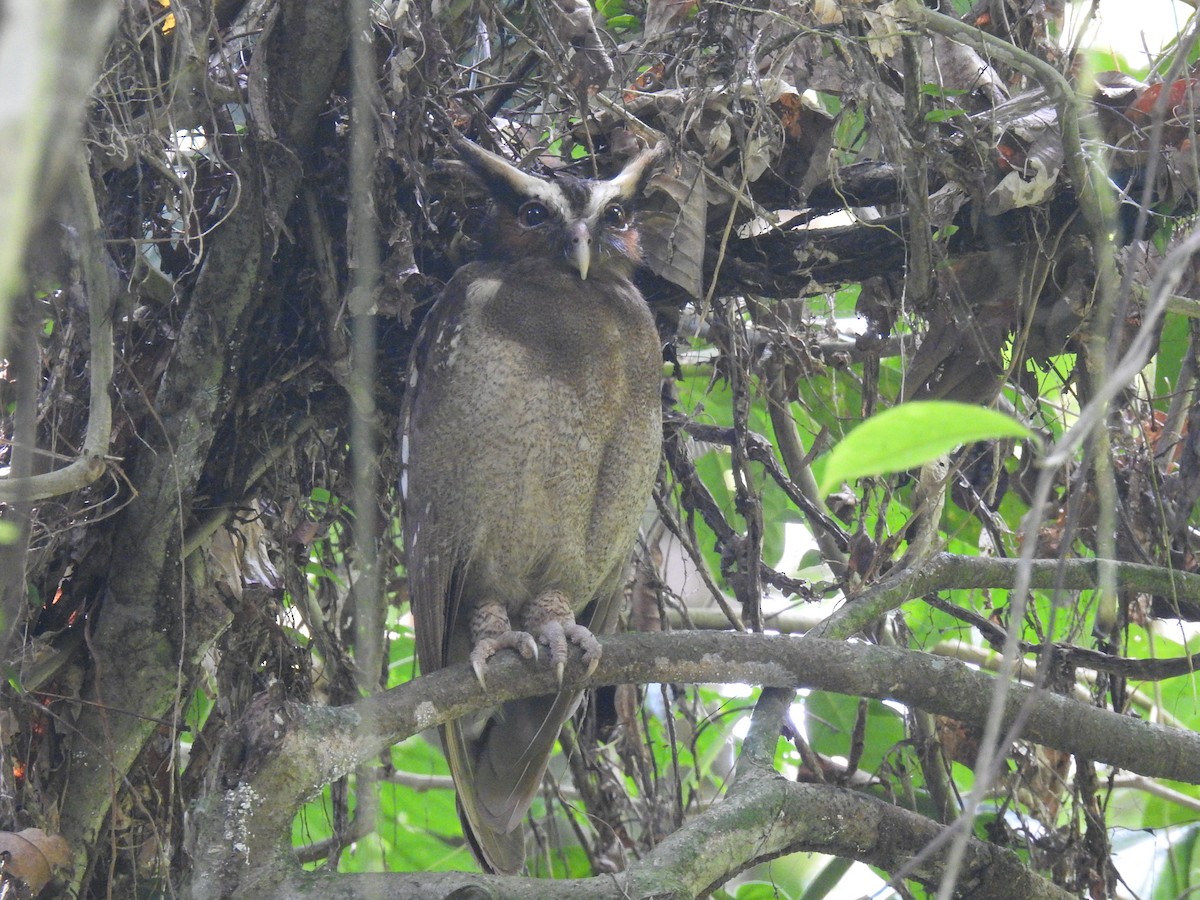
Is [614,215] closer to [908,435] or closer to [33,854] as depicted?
[33,854]

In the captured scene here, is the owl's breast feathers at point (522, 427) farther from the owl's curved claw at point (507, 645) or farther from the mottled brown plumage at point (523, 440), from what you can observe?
the owl's curved claw at point (507, 645)

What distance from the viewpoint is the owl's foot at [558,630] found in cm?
254

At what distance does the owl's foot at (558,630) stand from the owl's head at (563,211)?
83 cm

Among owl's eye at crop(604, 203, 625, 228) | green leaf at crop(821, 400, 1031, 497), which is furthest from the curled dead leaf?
green leaf at crop(821, 400, 1031, 497)

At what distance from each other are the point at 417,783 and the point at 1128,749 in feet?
8.24

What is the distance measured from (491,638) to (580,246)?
947mm

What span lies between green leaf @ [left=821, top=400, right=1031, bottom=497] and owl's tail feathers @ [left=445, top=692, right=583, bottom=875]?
210cm

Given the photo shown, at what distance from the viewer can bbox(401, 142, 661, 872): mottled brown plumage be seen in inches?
110

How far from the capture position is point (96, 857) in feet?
8.46

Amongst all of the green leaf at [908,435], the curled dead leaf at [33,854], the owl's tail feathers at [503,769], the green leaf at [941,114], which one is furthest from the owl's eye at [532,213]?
the green leaf at [908,435]

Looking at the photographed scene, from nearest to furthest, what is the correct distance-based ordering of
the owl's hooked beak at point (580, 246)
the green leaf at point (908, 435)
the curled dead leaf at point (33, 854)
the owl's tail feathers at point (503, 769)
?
the green leaf at point (908, 435)
the curled dead leaf at point (33, 854)
the owl's hooked beak at point (580, 246)
the owl's tail feathers at point (503, 769)

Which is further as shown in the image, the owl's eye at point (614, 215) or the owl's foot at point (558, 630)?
the owl's eye at point (614, 215)

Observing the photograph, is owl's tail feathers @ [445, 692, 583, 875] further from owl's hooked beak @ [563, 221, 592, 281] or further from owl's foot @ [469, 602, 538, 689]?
owl's hooked beak @ [563, 221, 592, 281]

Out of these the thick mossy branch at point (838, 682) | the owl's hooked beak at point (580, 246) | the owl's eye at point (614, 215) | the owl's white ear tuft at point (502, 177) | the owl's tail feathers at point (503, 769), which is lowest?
the owl's tail feathers at point (503, 769)
